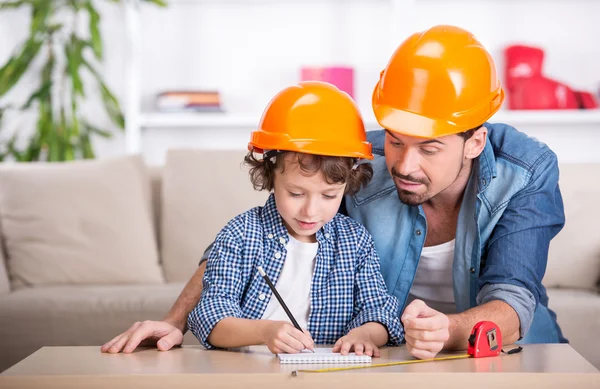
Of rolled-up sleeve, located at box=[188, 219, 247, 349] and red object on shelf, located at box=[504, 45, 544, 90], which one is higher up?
red object on shelf, located at box=[504, 45, 544, 90]

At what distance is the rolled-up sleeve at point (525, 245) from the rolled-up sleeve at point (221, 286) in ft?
1.67

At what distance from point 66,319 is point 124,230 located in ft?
1.45

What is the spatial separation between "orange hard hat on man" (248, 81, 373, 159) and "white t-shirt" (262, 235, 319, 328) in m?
0.24

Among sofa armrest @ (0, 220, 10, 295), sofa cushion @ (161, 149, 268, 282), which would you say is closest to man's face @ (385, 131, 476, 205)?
sofa cushion @ (161, 149, 268, 282)

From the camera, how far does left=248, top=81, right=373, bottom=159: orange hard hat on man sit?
1492 mm

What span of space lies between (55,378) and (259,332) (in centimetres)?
38

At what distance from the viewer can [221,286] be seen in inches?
60.2

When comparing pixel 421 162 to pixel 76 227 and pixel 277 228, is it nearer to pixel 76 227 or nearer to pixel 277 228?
pixel 277 228

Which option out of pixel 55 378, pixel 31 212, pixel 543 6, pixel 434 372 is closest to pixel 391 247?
pixel 434 372

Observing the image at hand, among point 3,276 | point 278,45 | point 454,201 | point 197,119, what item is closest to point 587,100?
point 278,45

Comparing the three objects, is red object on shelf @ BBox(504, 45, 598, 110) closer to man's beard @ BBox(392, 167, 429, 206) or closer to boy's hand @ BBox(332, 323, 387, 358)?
man's beard @ BBox(392, 167, 429, 206)

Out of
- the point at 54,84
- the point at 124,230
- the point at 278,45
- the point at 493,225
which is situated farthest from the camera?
the point at 278,45

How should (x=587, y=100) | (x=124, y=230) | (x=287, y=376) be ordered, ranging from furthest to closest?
(x=587, y=100)
(x=124, y=230)
(x=287, y=376)

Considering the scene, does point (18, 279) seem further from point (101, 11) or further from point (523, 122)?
point (523, 122)
